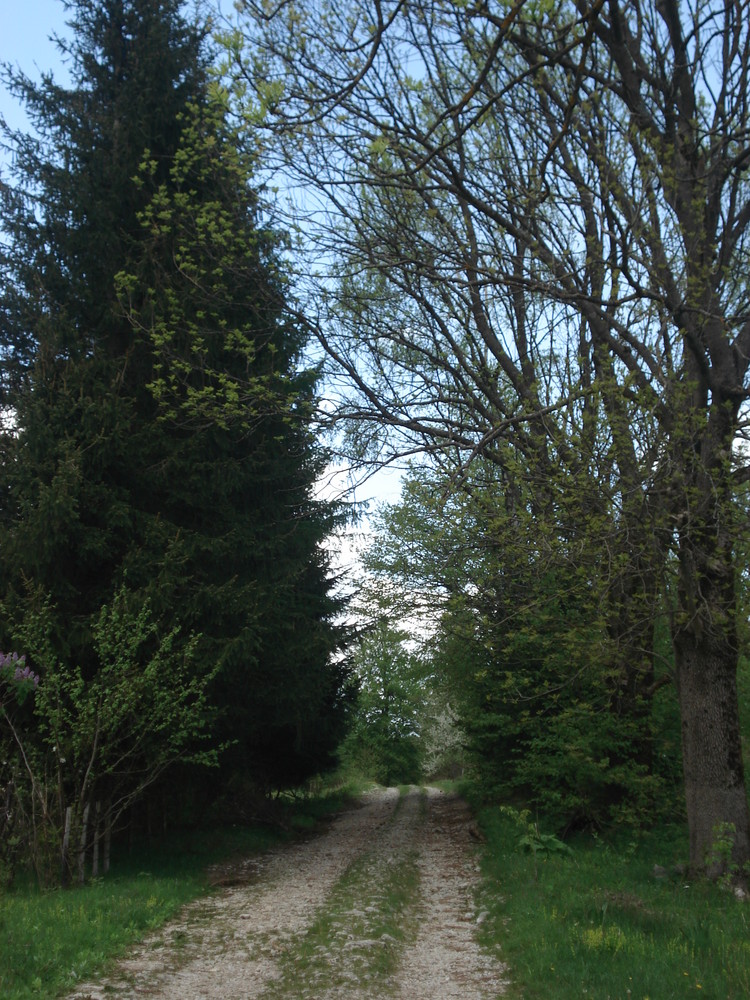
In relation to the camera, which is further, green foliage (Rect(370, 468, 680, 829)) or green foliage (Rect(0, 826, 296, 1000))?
green foliage (Rect(370, 468, 680, 829))

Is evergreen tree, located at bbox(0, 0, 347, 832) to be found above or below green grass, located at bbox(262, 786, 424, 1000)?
above

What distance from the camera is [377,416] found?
35.7 ft

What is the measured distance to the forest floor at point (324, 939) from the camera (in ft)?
20.7

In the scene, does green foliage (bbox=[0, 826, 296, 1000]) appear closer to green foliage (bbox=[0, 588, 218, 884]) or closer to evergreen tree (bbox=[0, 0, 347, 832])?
green foliage (bbox=[0, 588, 218, 884])

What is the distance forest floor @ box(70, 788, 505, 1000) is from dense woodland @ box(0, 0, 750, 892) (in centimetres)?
216

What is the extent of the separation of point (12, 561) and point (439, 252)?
7003mm

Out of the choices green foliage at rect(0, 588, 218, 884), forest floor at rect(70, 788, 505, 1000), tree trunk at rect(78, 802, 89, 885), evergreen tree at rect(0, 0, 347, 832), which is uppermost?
evergreen tree at rect(0, 0, 347, 832)

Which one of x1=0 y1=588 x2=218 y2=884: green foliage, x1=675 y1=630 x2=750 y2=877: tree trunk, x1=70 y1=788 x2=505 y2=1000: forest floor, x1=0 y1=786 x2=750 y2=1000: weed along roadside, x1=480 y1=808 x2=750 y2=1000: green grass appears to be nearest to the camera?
x1=480 y1=808 x2=750 y2=1000: green grass

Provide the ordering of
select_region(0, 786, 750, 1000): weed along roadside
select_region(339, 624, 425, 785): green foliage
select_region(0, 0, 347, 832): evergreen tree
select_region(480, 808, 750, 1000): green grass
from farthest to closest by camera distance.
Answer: select_region(339, 624, 425, 785): green foliage
select_region(0, 0, 347, 832): evergreen tree
select_region(0, 786, 750, 1000): weed along roadside
select_region(480, 808, 750, 1000): green grass

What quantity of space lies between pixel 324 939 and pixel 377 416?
610 centimetres

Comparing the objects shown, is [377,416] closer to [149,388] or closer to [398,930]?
[149,388]

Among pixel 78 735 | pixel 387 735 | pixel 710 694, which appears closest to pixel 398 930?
pixel 710 694

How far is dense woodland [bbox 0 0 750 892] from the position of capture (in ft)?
28.3

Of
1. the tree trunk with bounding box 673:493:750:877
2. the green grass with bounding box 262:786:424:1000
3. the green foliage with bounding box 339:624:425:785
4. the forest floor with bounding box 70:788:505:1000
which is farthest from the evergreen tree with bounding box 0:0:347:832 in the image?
the green foliage with bounding box 339:624:425:785
